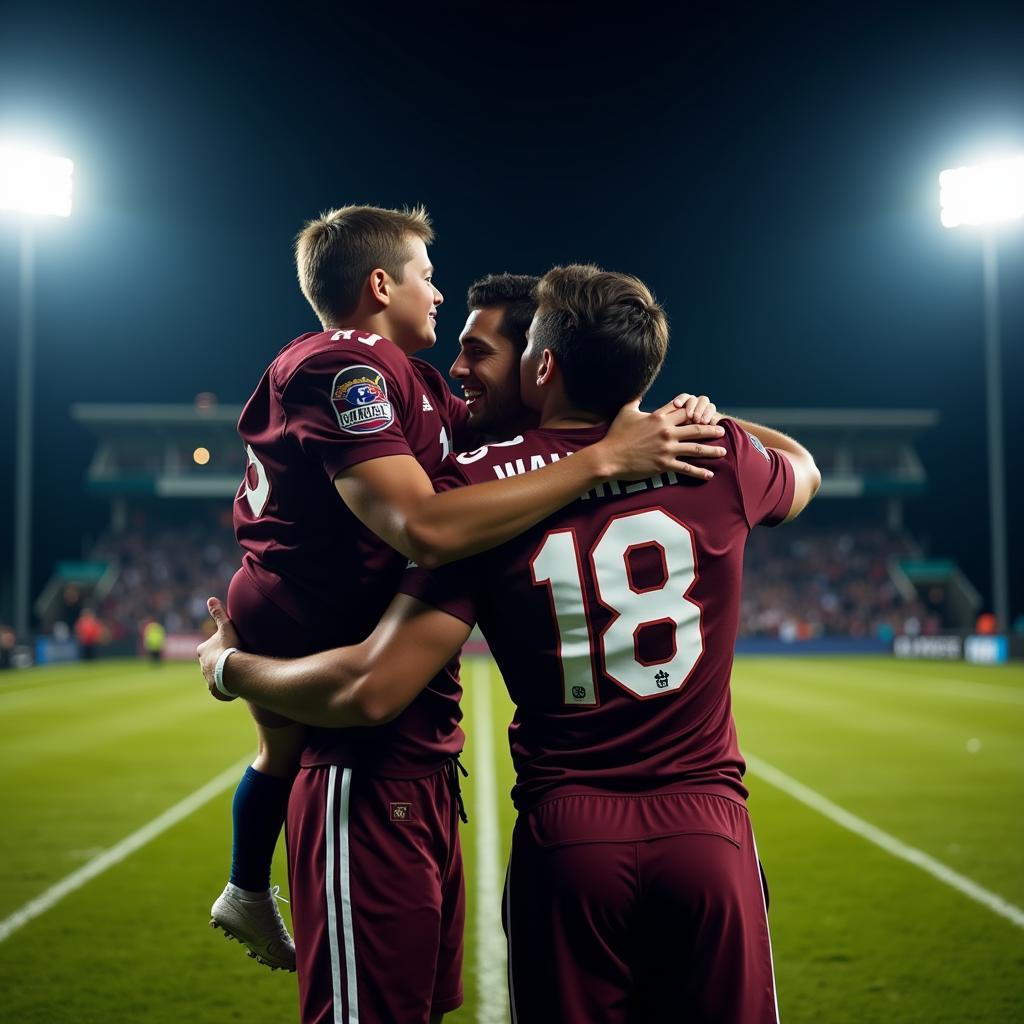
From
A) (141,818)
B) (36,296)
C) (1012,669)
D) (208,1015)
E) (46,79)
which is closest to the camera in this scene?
(208,1015)

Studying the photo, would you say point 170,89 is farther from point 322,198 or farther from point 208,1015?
point 208,1015

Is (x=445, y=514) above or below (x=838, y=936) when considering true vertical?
above

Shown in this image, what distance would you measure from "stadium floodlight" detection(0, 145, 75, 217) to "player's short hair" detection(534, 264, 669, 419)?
1204 inches

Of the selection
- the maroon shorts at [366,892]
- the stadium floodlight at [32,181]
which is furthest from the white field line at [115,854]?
the stadium floodlight at [32,181]

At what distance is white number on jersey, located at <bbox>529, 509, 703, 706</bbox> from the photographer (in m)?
2.04

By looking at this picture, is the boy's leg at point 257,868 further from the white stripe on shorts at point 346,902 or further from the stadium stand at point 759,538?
the stadium stand at point 759,538

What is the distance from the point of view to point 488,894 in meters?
6.21

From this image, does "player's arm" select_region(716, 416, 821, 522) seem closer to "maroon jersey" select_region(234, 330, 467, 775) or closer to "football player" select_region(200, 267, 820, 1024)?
"football player" select_region(200, 267, 820, 1024)

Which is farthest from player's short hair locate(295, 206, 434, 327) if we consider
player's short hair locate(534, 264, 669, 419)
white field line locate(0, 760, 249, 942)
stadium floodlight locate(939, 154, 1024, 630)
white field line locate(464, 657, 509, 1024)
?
stadium floodlight locate(939, 154, 1024, 630)

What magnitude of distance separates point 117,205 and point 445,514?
46.8m

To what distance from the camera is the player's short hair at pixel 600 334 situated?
2105 mm

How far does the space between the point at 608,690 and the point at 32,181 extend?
1236 inches

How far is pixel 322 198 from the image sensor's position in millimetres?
49062

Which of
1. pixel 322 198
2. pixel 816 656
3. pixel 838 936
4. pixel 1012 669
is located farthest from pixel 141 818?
pixel 322 198
